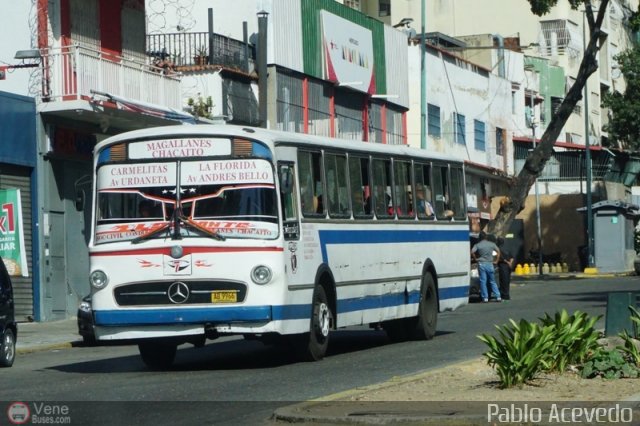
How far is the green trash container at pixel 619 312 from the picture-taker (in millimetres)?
16641

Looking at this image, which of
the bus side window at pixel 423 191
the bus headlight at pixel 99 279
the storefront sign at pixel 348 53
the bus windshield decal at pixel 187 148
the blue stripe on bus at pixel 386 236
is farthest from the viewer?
the storefront sign at pixel 348 53

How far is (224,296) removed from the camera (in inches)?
649

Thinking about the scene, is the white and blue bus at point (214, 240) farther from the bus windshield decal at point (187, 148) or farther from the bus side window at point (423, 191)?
the bus side window at point (423, 191)

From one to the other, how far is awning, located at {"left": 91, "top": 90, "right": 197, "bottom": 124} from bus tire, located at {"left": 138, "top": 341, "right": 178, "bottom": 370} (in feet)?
44.7

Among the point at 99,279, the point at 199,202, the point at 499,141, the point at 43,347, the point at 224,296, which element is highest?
the point at 499,141

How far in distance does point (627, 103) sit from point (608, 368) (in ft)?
238

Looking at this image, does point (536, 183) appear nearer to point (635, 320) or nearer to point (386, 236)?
point (386, 236)

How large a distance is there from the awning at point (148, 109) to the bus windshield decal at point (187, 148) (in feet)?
45.6

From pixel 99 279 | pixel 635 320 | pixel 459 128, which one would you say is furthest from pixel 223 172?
pixel 459 128

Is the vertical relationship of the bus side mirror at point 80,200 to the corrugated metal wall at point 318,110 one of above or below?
below

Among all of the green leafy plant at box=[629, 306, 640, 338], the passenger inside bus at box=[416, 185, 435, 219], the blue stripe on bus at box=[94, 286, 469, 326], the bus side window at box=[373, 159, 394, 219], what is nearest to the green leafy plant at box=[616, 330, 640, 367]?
the green leafy plant at box=[629, 306, 640, 338]

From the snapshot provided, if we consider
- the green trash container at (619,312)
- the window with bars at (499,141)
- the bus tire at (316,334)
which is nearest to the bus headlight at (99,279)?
the bus tire at (316,334)

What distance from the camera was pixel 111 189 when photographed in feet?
56.6

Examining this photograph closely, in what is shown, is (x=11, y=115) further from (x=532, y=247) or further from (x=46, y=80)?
(x=532, y=247)
